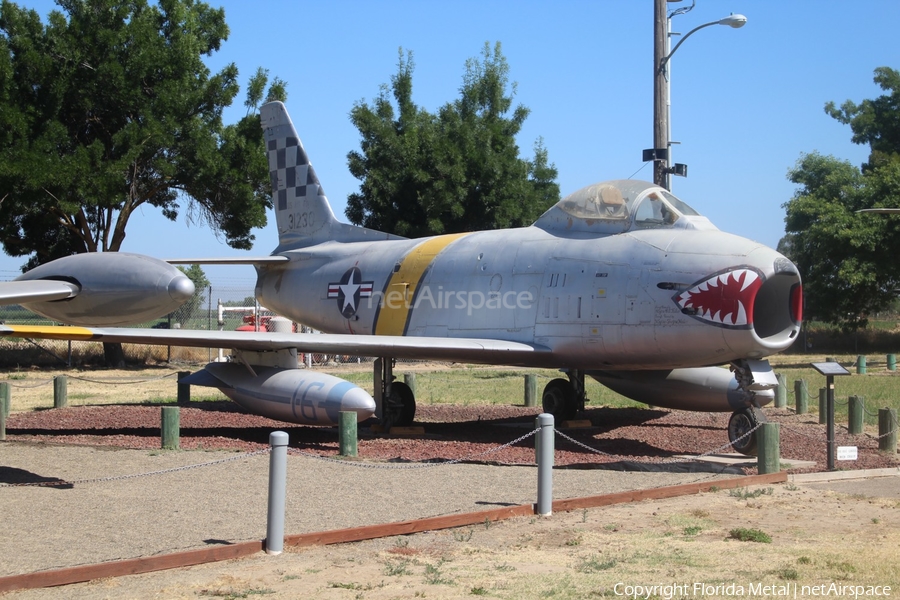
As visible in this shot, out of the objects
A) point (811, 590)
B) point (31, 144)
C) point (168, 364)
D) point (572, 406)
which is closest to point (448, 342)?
point (572, 406)

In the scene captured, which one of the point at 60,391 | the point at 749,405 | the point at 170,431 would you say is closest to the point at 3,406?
the point at 60,391

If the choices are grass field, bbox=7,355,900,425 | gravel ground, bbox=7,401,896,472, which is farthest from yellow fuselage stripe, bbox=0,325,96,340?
grass field, bbox=7,355,900,425

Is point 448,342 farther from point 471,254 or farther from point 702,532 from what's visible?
point 702,532

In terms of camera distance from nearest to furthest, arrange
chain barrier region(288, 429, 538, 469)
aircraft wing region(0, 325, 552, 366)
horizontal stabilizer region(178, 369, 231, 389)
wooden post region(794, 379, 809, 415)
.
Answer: chain barrier region(288, 429, 538, 469) < aircraft wing region(0, 325, 552, 366) < horizontal stabilizer region(178, 369, 231, 389) < wooden post region(794, 379, 809, 415)

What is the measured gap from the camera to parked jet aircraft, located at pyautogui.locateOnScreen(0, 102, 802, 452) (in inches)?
481

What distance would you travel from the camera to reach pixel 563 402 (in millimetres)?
16328

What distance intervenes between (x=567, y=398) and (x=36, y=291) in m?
11.2

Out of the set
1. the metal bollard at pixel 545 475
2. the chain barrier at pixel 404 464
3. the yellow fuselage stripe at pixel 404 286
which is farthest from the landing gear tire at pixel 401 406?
the metal bollard at pixel 545 475

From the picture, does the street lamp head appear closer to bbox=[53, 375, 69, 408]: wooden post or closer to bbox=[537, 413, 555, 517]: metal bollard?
bbox=[537, 413, 555, 517]: metal bollard

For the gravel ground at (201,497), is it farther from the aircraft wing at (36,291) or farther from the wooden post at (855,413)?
the wooden post at (855,413)

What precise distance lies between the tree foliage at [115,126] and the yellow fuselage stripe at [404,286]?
13.9 meters

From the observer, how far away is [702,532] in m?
7.89

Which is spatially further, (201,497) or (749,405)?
(749,405)

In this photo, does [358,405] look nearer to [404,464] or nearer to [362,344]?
[362,344]
